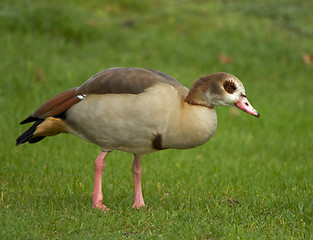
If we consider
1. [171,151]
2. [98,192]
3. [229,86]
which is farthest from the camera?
[171,151]

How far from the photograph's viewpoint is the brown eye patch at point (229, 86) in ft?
14.3

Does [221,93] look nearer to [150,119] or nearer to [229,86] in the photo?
[229,86]

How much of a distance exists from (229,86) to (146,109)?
782 millimetres

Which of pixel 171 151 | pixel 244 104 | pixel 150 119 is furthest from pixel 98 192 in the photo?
pixel 171 151

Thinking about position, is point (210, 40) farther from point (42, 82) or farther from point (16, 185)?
point (16, 185)

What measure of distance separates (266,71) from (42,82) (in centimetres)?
502

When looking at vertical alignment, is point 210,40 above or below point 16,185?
above

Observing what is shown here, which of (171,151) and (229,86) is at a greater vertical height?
(229,86)

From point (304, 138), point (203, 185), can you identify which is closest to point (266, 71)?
point (304, 138)

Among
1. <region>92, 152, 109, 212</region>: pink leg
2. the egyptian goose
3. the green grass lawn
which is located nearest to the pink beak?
the egyptian goose

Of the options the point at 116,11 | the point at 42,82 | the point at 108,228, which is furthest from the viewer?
the point at 116,11

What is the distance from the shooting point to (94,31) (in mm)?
11234

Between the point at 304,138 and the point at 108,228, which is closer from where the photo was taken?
the point at 108,228

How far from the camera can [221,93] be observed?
172 inches
